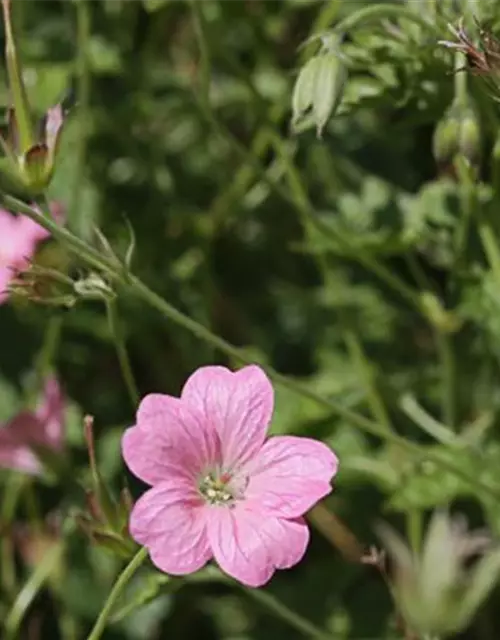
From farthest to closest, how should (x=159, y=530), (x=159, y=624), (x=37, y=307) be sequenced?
(x=159, y=624) < (x=37, y=307) < (x=159, y=530)

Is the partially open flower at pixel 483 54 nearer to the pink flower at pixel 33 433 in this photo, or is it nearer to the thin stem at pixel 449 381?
the thin stem at pixel 449 381

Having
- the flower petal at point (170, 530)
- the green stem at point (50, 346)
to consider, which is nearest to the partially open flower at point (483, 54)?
the flower petal at point (170, 530)

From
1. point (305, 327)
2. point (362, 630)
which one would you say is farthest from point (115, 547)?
point (305, 327)

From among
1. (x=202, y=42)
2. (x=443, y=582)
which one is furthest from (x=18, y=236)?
(x=443, y=582)

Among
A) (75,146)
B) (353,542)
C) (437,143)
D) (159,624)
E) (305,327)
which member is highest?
(437,143)

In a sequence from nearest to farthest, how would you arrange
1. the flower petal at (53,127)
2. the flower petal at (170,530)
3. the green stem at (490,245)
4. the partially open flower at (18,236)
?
1. the flower petal at (170,530)
2. the flower petal at (53,127)
3. the green stem at (490,245)
4. the partially open flower at (18,236)

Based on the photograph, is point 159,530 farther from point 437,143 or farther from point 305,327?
point 305,327

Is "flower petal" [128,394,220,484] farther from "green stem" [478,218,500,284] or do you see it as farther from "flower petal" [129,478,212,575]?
"green stem" [478,218,500,284]
